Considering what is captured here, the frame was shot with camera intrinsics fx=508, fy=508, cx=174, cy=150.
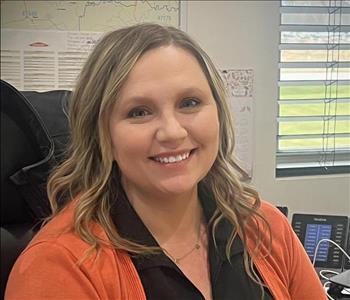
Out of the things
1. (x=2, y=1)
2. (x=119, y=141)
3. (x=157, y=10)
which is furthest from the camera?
(x=157, y=10)

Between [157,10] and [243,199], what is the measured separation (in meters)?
1.28

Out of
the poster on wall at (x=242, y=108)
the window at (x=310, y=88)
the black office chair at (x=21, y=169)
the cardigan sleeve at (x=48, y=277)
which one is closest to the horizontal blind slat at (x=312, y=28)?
the window at (x=310, y=88)

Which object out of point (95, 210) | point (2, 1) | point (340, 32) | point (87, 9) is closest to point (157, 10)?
point (87, 9)

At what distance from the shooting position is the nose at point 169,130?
101cm

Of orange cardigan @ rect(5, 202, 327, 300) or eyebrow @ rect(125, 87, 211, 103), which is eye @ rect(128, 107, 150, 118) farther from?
orange cardigan @ rect(5, 202, 327, 300)

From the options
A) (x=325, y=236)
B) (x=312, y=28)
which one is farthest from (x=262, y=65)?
(x=325, y=236)

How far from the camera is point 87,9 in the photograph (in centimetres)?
220

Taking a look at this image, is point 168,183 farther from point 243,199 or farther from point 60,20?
point 60,20

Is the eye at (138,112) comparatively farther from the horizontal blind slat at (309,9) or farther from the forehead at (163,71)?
the horizontal blind slat at (309,9)

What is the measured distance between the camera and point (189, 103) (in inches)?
41.6

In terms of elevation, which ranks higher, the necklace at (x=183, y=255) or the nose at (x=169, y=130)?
the nose at (x=169, y=130)

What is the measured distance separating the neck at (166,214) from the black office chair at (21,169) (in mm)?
198

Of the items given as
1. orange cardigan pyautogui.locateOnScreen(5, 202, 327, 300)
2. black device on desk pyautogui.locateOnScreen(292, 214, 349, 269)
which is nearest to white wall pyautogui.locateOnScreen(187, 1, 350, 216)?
black device on desk pyautogui.locateOnScreen(292, 214, 349, 269)

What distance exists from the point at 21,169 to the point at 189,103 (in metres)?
0.36
